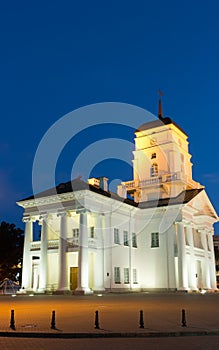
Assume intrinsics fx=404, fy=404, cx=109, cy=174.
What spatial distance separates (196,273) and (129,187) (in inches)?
538

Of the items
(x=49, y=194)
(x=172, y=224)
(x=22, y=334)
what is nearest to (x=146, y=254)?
(x=172, y=224)

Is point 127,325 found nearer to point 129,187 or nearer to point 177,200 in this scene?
point 177,200

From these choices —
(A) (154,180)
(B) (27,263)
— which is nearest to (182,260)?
(A) (154,180)

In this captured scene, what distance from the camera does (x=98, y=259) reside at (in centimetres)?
3944

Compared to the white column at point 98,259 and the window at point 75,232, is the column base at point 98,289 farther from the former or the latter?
the window at point 75,232

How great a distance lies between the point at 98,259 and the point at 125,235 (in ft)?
18.2

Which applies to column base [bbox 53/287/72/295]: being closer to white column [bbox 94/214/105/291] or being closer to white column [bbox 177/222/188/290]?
white column [bbox 94/214/105/291]

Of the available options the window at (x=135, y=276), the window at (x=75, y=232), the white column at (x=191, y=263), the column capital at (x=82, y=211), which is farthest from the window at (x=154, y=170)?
the column capital at (x=82, y=211)

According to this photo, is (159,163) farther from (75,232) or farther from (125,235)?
(75,232)

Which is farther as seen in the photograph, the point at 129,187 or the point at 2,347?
the point at 129,187

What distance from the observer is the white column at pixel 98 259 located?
38531 millimetres

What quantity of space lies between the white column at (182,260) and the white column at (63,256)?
12.0 metres

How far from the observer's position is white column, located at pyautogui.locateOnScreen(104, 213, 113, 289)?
39263 millimetres

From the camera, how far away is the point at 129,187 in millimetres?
53000
